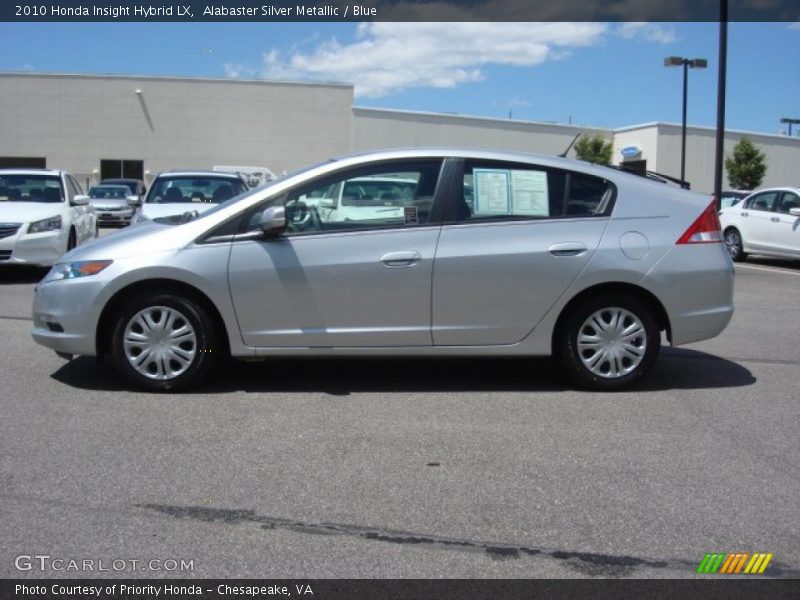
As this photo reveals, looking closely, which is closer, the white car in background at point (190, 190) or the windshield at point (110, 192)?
the white car in background at point (190, 190)

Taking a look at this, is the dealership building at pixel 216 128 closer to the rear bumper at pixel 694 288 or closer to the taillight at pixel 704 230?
the taillight at pixel 704 230

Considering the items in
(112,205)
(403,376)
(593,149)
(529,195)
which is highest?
(593,149)

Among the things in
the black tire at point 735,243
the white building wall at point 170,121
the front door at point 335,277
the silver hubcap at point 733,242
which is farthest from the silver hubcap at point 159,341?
the white building wall at point 170,121

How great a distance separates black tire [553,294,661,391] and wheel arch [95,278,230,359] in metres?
2.37

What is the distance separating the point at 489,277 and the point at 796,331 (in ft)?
15.4

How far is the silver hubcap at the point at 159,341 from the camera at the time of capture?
609 cm

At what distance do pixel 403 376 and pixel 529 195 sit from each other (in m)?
1.67

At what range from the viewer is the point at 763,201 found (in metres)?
17.3

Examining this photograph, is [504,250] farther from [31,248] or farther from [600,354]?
[31,248]

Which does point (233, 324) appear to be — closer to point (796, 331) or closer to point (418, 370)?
point (418, 370)

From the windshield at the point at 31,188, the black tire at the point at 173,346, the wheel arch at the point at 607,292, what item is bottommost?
the black tire at the point at 173,346

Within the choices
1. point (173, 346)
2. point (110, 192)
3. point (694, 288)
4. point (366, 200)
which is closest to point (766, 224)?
point (694, 288)

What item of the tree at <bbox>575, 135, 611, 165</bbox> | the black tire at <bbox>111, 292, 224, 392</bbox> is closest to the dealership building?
the tree at <bbox>575, 135, 611, 165</bbox>

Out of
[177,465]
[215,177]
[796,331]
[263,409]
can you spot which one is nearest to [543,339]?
[263,409]
